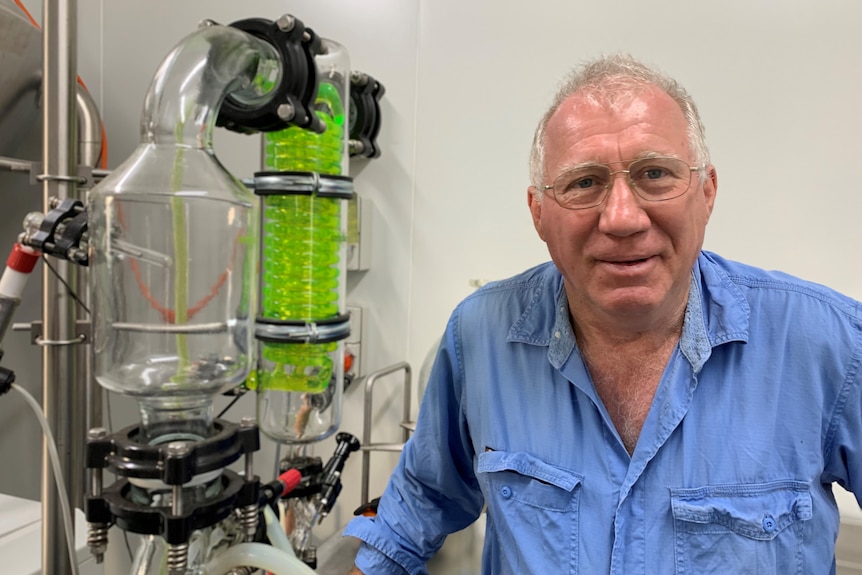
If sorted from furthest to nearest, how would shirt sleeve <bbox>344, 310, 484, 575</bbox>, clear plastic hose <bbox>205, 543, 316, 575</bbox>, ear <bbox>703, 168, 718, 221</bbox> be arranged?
1. shirt sleeve <bbox>344, 310, 484, 575</bbox>
2. ear <bbox>703, 168, 718, 221</bbox>
3. clear plastic hose <bbox>205, 543, 316, 575</bbox>

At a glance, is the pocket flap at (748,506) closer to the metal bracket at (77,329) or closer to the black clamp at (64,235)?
the black clamp at (64,235)

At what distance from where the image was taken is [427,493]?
107 cm

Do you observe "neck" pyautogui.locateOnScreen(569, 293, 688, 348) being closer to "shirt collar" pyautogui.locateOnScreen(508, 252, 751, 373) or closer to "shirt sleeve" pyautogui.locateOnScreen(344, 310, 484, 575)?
"shirt collar" pyautogui.locateOnScreen(508, 252, 751, 373)

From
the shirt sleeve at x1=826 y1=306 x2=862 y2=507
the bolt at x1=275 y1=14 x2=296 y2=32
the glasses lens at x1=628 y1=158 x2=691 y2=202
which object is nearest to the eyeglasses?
the glasses lens at x1=628 y1=158 x2=691 y2=202

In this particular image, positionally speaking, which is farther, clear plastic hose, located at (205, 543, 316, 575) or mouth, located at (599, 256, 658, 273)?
mouth, located at (599, 256, 658, 273)

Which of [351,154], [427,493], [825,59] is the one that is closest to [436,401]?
[427,493]

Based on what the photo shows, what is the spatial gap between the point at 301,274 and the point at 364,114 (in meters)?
0.78

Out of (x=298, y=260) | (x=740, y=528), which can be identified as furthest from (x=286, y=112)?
(x=740, y=528)

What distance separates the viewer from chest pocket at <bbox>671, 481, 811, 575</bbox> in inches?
31.9

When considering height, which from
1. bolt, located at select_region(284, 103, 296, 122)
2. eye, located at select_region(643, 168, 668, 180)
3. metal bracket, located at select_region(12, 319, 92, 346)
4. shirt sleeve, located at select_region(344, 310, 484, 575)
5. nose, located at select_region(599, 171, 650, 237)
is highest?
bolt, located at select_region(284, 103, 296, 122)

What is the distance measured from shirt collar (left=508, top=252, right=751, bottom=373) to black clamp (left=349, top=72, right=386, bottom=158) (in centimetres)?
73

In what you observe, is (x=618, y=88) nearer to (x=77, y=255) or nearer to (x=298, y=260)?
(x=298, y=260)

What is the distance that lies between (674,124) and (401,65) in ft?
3.27

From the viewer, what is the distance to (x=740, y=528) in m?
0.81
